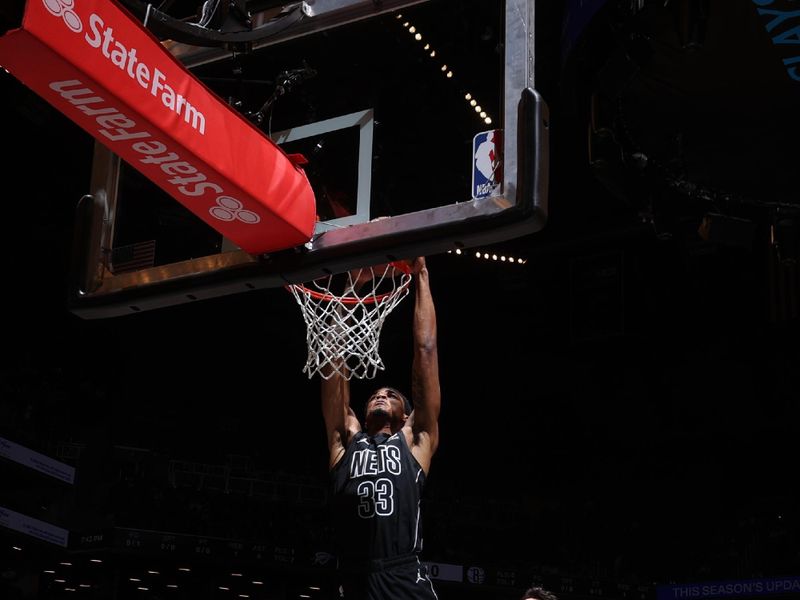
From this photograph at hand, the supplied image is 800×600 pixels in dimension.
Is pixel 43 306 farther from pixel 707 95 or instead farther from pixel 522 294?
pixel 707 95

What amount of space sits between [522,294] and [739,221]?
19.6 ft

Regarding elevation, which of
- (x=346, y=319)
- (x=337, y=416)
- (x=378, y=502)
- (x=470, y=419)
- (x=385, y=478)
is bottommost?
(x=378, y=502)

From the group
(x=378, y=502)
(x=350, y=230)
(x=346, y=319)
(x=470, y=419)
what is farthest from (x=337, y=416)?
(x=470, y=419)

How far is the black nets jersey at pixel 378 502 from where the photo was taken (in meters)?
4.57

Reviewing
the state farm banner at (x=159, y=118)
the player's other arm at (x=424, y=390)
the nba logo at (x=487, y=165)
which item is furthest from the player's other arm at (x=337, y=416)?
the nba logo at (x=487, y=165)

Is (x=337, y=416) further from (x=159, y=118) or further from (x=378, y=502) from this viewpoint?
(x=159, y=118)

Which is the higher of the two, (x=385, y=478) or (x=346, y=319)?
(x=346, y=319)

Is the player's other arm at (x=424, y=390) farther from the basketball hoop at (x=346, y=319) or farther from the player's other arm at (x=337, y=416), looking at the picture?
the player's other arm at (x=337, y=416)

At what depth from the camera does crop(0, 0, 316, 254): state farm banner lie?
11.1 ft

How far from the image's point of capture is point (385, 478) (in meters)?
4.68

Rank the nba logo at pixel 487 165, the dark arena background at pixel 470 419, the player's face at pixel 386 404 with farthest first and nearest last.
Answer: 1. the dark arena background at pixel 470 419
2. the player's face at pixel 386 404
3. the nba logo at pixel 487 165

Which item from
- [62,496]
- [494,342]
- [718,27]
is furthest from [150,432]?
[718,27]

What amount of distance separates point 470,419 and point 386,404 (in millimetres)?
9758

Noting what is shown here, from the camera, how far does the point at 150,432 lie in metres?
14.2
